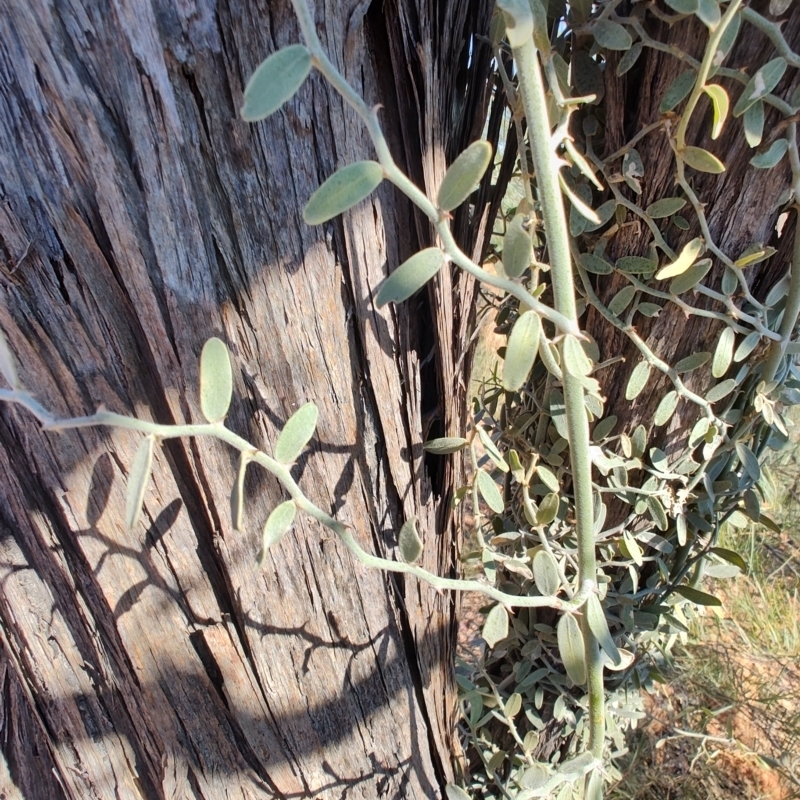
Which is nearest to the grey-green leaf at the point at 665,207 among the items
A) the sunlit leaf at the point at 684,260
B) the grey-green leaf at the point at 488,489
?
the sunlit leaf at the point at 684,260

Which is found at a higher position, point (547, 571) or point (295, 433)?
point (295, 433)

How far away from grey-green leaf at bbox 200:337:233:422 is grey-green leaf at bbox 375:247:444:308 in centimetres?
9

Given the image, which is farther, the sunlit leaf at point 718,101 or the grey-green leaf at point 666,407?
the grey-green leaf at point 666,407

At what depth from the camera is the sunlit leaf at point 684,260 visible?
0.45 metres

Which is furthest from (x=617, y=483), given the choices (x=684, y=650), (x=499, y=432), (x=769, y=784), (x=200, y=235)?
(x=769, y=784)

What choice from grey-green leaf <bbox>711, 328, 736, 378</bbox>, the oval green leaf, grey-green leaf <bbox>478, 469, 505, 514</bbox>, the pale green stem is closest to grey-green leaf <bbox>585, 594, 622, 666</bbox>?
the pale green stem

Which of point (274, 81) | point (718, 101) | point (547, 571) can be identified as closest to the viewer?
point (274, 81)

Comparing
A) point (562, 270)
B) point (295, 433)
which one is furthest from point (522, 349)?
point (295, 433)

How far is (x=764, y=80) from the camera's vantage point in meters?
0.38

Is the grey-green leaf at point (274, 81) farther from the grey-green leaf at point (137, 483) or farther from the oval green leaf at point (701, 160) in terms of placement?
the oval green leaf at point (701, 160)

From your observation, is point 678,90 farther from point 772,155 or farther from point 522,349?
point 522,349

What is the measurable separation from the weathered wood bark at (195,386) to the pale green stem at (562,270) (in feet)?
0.47

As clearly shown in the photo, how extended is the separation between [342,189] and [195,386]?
0.60 feet

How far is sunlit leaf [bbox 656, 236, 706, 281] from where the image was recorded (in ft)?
1.47
